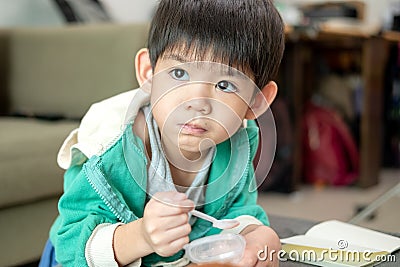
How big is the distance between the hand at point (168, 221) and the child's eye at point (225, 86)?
0.42 feet

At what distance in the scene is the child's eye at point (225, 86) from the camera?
69 centimetres

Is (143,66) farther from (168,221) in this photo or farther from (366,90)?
(366,90)

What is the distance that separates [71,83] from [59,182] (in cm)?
40

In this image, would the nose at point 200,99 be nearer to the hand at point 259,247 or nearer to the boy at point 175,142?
the boy at point 175,142

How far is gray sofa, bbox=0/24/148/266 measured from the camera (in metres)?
1.31

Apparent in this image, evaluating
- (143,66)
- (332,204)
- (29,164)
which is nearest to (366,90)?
(332,204)

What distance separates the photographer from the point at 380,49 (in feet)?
8.66

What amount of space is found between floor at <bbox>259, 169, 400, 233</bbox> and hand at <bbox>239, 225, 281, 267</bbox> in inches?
48.3

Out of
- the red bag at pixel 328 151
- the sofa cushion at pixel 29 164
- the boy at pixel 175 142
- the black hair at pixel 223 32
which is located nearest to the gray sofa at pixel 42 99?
the sofa cushion at pixel 29 164

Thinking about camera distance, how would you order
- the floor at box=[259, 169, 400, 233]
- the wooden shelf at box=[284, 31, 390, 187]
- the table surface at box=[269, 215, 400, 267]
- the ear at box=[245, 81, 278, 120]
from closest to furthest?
the ear at box=[245, 81, 278, 120] → the table surface at box=[269, 215, 400, 267] → the floor at box=[259, 169, 400, 233] → the wooden shelf at box=[284, 31, 390, 187]

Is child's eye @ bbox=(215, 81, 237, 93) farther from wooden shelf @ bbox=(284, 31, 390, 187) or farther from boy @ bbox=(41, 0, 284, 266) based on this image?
wooden shelf @ bbox=(284, 31, 390, 187)

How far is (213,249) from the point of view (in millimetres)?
655

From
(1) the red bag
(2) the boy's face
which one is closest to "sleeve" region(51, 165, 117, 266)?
(2) the boy's face

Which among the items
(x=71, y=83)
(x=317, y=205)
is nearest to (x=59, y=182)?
(x=71, y=83)
